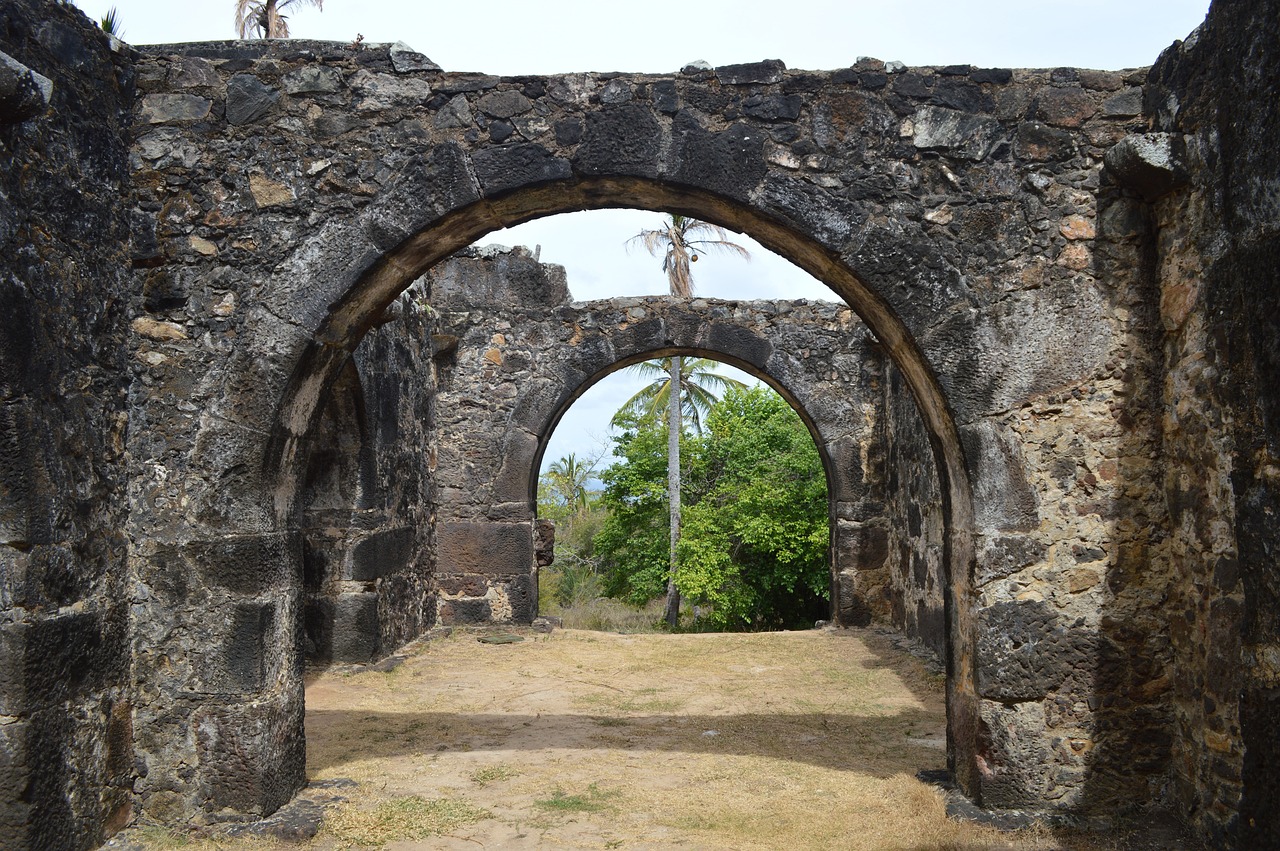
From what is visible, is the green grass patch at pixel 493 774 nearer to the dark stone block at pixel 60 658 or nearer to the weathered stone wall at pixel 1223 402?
the dark stone block at pixel 60 658

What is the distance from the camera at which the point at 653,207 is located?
13.6ft

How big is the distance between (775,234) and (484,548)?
6.15 m

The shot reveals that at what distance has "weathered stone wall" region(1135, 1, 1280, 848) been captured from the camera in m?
2.01

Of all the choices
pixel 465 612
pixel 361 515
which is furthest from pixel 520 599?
pixel 361 515

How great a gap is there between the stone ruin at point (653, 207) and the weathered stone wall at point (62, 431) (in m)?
0.02

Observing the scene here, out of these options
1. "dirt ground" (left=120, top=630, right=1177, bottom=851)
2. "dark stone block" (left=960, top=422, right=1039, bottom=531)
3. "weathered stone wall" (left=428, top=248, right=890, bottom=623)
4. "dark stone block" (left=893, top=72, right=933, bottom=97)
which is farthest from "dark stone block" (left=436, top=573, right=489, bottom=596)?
"dark stone block" (left=893, top=72, right=933, bottom=97)

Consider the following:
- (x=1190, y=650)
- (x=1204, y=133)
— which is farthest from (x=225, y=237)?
(x=1190, y=650)

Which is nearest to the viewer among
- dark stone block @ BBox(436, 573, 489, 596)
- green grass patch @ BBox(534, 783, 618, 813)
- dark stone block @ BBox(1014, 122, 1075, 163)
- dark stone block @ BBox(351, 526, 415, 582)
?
dark stone block @ BBox(1014, 122, 1075, 163)

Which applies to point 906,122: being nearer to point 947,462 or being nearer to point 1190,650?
point 947,462

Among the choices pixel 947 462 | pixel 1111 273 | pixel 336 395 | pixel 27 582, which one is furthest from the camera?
pixel 336 395

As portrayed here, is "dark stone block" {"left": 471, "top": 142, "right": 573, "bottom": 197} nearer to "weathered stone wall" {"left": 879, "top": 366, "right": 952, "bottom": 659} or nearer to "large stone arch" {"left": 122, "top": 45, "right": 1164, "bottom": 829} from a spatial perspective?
"large stone arch" {"left": 122, "top": 45, "right": 1164, "bottom": 829}

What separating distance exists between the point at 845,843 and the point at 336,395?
5.16 meters

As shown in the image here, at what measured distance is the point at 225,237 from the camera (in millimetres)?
3822

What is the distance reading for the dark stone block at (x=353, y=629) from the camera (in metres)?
7.25
